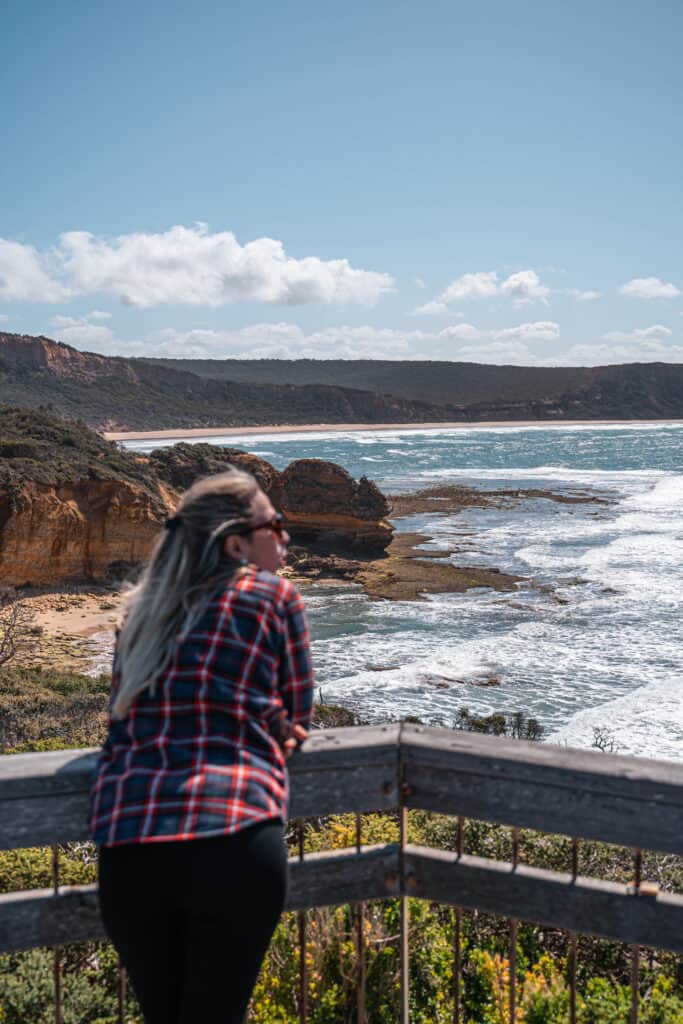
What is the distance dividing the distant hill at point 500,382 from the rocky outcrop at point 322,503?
119 m

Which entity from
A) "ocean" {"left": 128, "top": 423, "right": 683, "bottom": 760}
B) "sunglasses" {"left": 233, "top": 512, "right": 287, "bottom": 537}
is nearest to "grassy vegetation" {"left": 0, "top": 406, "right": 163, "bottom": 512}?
"ocean" {"left": 128, "top": 423, "right": 683, "bottom": 760}

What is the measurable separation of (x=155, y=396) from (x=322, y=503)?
10484cm

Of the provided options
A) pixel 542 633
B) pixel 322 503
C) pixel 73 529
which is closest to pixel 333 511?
pixel 322 503

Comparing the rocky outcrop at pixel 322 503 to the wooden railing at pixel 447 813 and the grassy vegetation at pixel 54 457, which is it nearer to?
the grassy vegetation at pixel 54 457

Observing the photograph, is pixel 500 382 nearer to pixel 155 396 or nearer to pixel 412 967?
pixel 155 396

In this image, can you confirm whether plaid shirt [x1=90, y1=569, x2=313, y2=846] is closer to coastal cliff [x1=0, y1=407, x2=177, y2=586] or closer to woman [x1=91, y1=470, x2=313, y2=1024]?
woman [x1=91, y1=470, x2=313, y2=1024]

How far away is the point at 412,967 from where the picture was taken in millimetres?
Result: 3598

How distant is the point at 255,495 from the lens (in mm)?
2137

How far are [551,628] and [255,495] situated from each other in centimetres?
1906

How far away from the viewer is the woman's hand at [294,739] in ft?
6.91

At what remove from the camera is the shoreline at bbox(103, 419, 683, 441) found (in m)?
101

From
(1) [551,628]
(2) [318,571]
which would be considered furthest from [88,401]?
(1) [551,628]

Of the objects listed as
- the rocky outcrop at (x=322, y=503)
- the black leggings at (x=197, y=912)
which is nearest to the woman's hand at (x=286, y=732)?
the black leggings at (x=197, y=912)

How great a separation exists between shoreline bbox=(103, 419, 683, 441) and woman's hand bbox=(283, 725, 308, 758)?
93761mm
